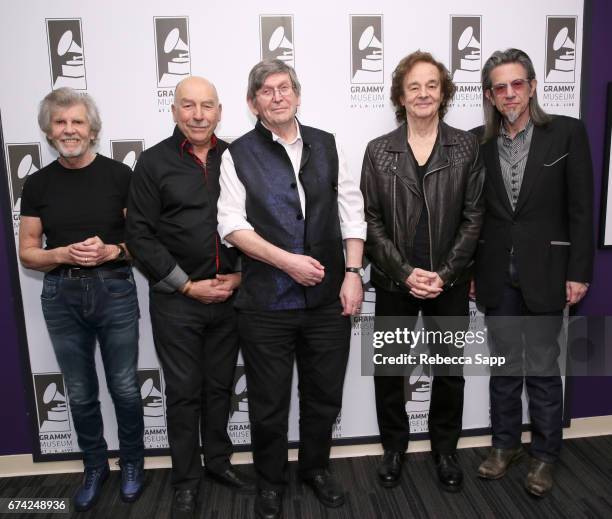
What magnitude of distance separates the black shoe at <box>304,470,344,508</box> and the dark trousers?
83 centimetres

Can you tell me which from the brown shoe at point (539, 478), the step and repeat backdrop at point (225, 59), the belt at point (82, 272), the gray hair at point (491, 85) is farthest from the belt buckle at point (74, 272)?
the brown shoe at point (539, 478)

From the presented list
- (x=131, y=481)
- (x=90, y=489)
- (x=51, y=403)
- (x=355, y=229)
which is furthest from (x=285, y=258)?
(x=51, y=403)

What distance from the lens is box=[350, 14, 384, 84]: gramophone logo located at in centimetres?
255

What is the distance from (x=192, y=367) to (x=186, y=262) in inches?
17.7

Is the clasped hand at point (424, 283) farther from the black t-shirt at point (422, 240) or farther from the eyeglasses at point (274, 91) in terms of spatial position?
the eyeglasses at point (274, 91)

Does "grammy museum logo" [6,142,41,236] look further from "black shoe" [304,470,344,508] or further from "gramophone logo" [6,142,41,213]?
"black shoe" [304,470,344,508]

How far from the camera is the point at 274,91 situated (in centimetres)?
206

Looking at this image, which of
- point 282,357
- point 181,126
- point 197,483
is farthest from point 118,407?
point 181,126

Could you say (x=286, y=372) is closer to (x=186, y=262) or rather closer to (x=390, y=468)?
(x=186, y=262)

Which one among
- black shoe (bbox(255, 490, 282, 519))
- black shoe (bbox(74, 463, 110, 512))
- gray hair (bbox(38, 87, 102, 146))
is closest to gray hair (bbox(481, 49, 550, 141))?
gray hair (bbox(38, 87, 102, 146))

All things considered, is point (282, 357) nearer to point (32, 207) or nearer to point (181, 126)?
point (181, 126)

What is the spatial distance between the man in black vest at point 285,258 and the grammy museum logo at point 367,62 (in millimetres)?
509

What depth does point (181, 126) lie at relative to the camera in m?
2.19

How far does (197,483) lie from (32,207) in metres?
1.39
